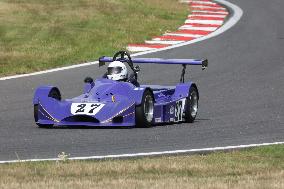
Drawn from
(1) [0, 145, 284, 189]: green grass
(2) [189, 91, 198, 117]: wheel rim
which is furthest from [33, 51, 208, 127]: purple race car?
(1) [0, 145, 284, 189]: green grass

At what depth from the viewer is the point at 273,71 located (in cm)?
2011

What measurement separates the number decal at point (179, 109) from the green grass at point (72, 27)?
5737mm

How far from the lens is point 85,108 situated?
13.0 metres

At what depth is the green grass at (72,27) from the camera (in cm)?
2088

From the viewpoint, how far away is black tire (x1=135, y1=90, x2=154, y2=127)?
43.4 ft

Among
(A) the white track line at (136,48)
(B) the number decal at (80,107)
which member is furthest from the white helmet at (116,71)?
(A) the white track line at (136,48)

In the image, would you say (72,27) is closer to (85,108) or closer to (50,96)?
(50,96)

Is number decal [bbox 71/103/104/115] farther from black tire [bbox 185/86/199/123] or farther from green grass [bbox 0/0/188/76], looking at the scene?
green grass [bbox 0/0/188/76]

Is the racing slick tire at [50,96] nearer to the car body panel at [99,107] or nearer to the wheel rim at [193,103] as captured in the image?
the car body panel at [99,107]

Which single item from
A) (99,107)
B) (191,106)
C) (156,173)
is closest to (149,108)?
(99,107)

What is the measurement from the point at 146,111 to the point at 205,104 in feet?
9.43

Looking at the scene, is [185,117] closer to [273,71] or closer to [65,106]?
[65,106]

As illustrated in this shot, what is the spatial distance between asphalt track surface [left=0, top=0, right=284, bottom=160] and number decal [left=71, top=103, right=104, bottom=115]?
232 mm

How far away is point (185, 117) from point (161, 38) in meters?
9.71
